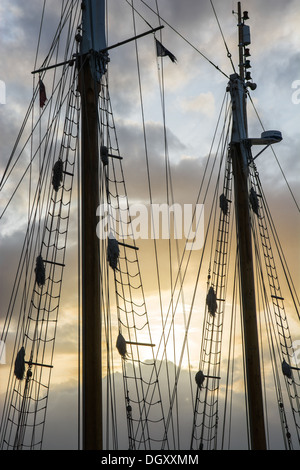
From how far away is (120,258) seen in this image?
68.9 ft

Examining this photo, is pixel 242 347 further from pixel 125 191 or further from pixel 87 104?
pixel 87 104

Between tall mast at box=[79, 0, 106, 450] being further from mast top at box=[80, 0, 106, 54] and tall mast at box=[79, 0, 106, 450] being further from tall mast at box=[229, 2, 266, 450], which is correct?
tall mast at box=[229, 2, 266, 450]

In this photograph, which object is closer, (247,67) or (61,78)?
(61,78)

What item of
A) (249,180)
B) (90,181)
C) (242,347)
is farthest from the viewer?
(249,180)

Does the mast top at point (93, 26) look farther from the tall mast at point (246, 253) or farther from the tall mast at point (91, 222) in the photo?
the tall mast at point (246, 253)

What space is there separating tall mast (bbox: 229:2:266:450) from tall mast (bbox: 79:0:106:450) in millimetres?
8154

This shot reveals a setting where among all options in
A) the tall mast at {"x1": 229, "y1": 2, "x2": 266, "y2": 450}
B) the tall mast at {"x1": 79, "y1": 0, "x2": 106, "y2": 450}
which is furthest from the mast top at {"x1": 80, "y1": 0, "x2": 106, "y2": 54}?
the tall mast at {"x1": 229, "y1": 2, "x2": 266, "y2": 450}

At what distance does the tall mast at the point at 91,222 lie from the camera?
1834 cm

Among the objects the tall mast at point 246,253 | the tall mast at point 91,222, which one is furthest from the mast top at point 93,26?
the tall mast at point 246,253

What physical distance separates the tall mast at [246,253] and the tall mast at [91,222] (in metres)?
8.15

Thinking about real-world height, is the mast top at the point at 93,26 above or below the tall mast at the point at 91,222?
above
